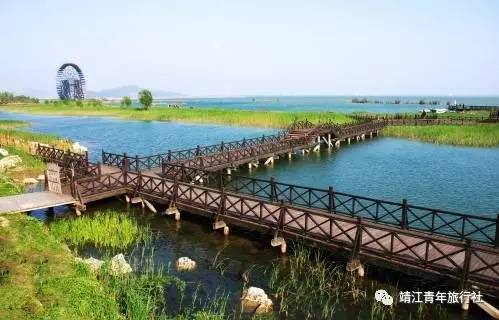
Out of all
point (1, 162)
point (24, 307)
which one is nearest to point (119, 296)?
point (24, 307)

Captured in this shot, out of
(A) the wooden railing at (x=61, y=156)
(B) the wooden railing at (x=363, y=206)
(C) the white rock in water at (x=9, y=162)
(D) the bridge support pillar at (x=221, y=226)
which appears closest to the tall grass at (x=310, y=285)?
(B) the wooden railing at (x=363, y=206)

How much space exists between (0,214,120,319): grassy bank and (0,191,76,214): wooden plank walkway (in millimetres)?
4571

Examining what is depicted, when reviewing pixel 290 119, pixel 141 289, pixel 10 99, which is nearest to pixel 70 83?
pixel 10 99

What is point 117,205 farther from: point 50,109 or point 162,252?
point 50,109

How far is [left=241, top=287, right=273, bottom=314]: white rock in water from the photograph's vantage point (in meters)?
12.2

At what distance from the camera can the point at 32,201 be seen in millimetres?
19828

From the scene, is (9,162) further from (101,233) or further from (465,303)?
(465,303)

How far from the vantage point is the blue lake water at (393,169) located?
26.0 meters

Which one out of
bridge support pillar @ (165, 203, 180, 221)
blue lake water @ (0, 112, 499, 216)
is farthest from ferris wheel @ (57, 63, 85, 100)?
bridge support pillar @ (165, 203, 180, 221)

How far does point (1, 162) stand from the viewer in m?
29.8

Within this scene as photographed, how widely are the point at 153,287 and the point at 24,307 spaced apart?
160 inches

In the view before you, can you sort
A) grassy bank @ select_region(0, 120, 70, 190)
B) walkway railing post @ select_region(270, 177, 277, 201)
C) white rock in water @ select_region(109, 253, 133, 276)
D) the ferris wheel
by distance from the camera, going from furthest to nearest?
the ferris wheel
grassy bank @ select_region(0, 120, 70, 190)
walkway railing post @ select_region(270, 177, 277, 201)
white rock in water @ select_region(109, 253, 133, 276)

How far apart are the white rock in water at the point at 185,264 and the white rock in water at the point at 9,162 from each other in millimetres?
20679

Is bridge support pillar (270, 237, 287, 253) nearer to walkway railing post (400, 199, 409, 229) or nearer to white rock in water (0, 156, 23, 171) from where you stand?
walkway railing post (400, 199, 409, 229)
